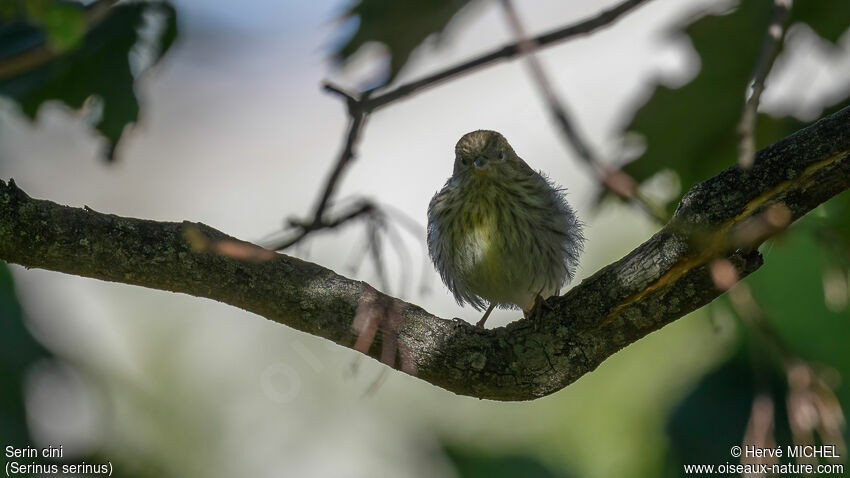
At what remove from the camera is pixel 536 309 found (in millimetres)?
3432

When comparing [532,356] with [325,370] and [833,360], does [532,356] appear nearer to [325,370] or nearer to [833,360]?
[833,360]

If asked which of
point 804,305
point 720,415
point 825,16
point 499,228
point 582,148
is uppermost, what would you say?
point 804,305

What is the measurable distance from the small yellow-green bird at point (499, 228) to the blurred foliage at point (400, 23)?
2.24 metres

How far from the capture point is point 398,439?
10.7 m

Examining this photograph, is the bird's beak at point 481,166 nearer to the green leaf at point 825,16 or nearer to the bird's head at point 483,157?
the bird's head at point 483,157

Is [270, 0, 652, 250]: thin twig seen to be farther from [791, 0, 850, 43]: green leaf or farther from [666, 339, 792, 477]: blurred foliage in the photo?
[666, 339, 792, 477]: blurred foliage

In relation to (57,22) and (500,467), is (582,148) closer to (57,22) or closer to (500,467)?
(57,22)

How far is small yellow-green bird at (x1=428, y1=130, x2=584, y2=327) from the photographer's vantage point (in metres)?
5.03

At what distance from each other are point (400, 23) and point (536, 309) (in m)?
1.24

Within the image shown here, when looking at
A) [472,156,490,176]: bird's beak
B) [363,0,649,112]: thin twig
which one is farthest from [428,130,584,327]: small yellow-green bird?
[363,0,649,112]: thin twig

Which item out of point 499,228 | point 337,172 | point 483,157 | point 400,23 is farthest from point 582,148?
point 483,157

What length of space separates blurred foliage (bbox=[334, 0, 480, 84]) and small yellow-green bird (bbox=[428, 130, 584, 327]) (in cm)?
224

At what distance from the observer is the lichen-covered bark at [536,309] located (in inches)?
114

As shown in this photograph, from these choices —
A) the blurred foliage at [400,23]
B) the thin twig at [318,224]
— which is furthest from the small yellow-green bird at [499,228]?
the thin twig at [318,224]
